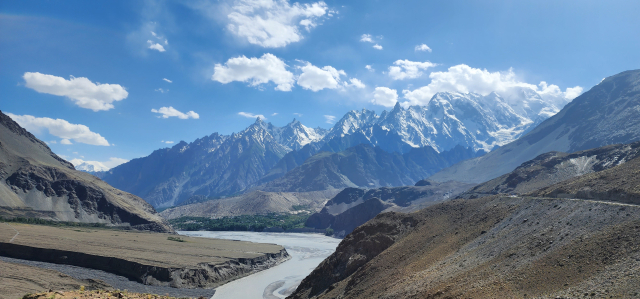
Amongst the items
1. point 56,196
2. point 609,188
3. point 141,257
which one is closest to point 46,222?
point 56,196

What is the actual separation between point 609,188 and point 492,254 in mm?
19723

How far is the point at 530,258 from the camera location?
3609 cm

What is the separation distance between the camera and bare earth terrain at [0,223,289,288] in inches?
3423

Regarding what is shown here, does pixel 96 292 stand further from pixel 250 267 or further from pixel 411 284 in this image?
pixel 250 267

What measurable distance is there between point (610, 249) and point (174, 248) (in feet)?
362

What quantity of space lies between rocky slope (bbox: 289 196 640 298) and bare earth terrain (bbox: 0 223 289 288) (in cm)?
3877

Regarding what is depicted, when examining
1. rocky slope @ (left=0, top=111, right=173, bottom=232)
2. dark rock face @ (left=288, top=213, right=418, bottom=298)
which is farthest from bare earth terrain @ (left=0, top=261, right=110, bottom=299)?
rocky slope @ (left=0, top=111, right=173, bottom=232)

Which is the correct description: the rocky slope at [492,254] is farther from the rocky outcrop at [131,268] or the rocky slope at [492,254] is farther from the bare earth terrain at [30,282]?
the bare earth terrain at [30,282]

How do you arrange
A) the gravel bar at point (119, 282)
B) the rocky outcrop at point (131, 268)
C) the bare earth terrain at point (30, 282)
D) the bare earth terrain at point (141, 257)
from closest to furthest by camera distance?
the bare earth terrain at point (30, 282)
the gravel bar at point (119, 282)
the rocky outcrop at point (131, 268)
the bare earth terrain at point (141, 257)

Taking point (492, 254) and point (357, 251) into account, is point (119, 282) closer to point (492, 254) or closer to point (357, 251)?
point (357, 251)

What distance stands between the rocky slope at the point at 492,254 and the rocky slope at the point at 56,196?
150552 mm

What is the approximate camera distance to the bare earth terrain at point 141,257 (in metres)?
86.9

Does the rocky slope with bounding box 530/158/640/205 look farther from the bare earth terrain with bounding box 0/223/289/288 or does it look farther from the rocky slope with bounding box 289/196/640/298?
the bare earth terrain with bounding box 0/223/289/288

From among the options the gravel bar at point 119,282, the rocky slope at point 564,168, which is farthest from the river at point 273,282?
the rocky slope at point 564,168
